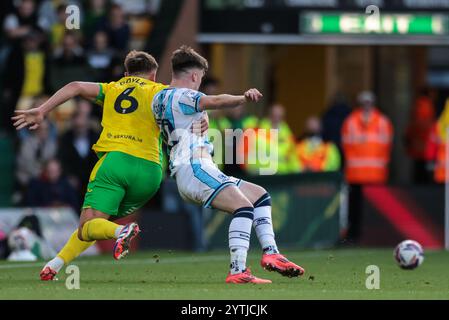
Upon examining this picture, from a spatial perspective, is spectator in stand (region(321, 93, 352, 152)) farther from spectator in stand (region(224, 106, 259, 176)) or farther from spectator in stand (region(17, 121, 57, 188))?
spectator in stand (region(17, 121, 57, 188))

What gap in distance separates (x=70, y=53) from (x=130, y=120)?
8.80 metres

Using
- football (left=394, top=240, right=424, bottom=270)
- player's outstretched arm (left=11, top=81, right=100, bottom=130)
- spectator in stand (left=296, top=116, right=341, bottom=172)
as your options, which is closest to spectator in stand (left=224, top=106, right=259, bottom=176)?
spectator in stand (left=296, top=116, right=341, bottom=172)

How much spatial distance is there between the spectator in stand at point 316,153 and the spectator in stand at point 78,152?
12.0 ft

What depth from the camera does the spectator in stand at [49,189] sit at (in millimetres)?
18156

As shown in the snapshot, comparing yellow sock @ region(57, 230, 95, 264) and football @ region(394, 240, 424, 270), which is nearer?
yellow sock @ region(57, 230, 95, 264)

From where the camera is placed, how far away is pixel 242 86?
2439cm

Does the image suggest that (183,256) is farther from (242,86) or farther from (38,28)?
(242,86)

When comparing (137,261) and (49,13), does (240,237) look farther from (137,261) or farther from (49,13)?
(49,13)

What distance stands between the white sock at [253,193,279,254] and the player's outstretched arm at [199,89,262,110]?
97 cm

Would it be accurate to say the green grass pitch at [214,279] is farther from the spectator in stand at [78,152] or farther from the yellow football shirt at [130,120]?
the spectator in stand at [78,152]

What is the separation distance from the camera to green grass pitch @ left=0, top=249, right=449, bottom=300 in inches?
412

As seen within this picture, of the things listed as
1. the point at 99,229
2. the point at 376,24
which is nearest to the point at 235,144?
the point at 376,24

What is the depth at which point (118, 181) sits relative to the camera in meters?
12.0

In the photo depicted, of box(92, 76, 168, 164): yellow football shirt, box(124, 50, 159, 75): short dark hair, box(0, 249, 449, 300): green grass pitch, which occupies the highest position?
box(124, 50, 159, 75): short dark hair
